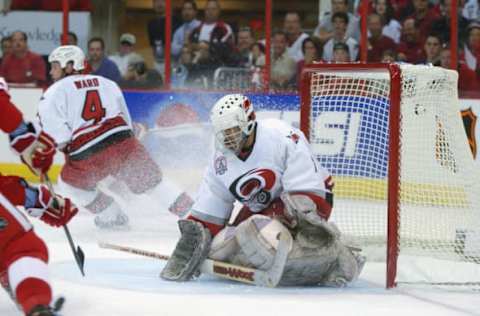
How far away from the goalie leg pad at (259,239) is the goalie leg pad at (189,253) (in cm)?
17

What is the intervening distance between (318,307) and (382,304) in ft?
0.80

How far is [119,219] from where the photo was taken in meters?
6.55

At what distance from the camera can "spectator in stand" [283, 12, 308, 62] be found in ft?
27.5

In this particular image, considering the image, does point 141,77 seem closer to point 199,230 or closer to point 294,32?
point 294,32

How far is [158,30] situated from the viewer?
8.52 m

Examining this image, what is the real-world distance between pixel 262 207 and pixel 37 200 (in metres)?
1.07

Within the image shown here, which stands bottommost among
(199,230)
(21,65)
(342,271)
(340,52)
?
(342,271)

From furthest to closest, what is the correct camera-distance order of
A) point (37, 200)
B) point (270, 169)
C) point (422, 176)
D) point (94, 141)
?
point (94, 141) < point (422, 176) < point (270, 169) < point (37, 200)

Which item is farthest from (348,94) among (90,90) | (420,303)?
(420,303)

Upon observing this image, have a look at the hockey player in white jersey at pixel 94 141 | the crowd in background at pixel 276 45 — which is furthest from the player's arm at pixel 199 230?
the crowd in background at pixel 276 45

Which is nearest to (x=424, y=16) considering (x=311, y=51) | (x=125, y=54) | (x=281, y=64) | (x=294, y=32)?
(x=311, y=51)

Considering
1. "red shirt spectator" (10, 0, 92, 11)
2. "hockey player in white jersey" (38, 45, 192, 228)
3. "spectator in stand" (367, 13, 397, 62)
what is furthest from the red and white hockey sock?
"red shirt spectator" (10, 0, 92, 11)

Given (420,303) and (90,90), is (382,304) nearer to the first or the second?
(420,303)

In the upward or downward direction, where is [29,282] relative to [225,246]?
upward
